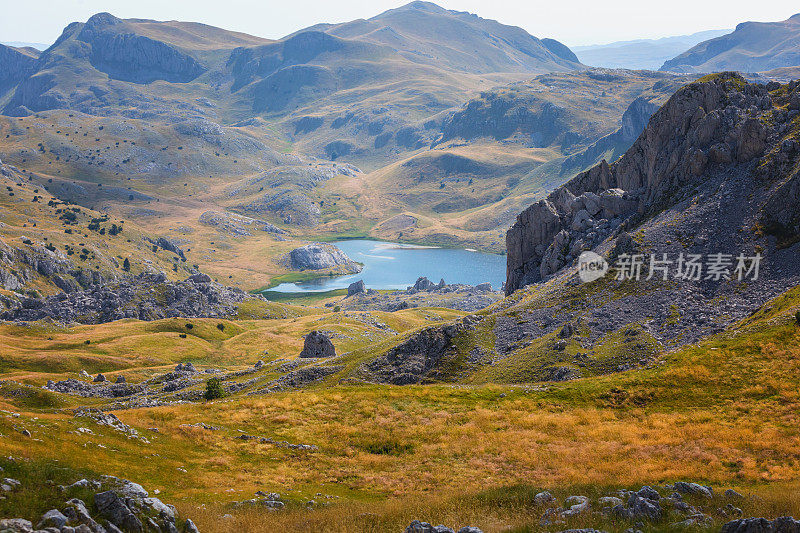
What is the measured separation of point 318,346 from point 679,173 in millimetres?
74825

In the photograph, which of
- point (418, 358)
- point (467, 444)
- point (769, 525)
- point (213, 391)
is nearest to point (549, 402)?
point (467, 444)

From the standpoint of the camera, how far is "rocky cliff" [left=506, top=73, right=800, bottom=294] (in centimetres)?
8162

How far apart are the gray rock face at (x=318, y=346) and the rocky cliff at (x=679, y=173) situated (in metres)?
44.0

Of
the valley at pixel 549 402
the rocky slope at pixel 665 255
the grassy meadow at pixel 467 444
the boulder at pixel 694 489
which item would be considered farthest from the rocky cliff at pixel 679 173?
the boulder at pixel 694 489

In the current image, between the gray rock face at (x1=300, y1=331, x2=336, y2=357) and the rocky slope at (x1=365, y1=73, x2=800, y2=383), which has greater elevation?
the rocky slope at (x1=365, y1=73, x2=800, y2=383)

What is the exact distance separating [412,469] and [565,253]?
234 feet

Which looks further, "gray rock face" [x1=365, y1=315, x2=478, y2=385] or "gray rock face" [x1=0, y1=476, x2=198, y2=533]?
"gray rock face" [x1=365, y1=315, x2=478, y2=385]

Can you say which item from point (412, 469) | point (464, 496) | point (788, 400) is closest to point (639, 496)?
point (464, 496)

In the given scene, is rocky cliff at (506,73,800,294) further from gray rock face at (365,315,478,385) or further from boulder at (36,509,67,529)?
boulder at (36,509,67,529)

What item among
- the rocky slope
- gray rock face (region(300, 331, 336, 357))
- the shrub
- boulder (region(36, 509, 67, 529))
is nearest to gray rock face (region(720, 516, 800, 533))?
boulder (region(36, 509, 67, 529))

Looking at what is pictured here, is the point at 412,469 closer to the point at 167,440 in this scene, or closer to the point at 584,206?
the point at 167,440

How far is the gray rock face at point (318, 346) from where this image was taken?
347ft

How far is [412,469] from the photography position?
1762 inches

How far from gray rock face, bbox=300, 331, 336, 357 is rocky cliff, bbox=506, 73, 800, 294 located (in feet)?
144
